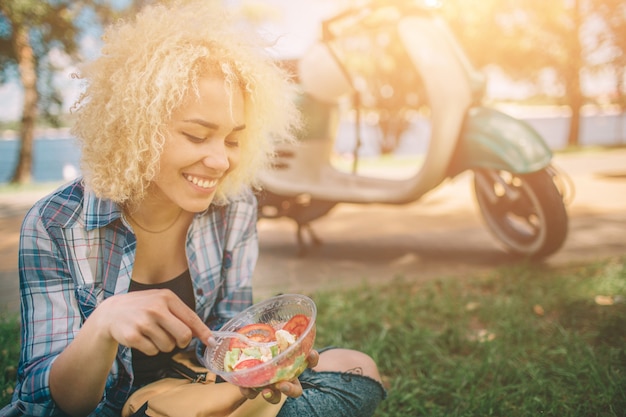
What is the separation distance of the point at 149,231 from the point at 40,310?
0.36 m

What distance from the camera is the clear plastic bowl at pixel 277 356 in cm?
98

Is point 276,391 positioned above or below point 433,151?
below

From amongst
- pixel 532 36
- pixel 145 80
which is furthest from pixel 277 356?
pixel 532 36

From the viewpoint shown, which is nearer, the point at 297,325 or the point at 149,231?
the point at 297,325

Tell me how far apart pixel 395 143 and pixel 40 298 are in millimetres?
22582

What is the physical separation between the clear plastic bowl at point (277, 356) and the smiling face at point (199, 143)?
0.32 m

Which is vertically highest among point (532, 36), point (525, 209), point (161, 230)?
point (532, 36)

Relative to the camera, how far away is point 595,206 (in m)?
5.07

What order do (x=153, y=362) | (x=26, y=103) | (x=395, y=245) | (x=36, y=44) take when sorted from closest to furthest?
(x=153, y=362), (x=395, y=245), (x=36, y=44), (x=26, y=103)

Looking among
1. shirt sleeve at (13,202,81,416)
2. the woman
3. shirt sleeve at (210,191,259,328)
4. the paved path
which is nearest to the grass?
the paved path

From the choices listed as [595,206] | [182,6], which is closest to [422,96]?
[595,206]

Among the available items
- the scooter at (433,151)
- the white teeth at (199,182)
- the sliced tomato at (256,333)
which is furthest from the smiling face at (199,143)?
the scooter at (433,151)

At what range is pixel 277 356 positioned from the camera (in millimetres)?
963

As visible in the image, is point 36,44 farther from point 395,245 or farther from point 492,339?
point 492,339
